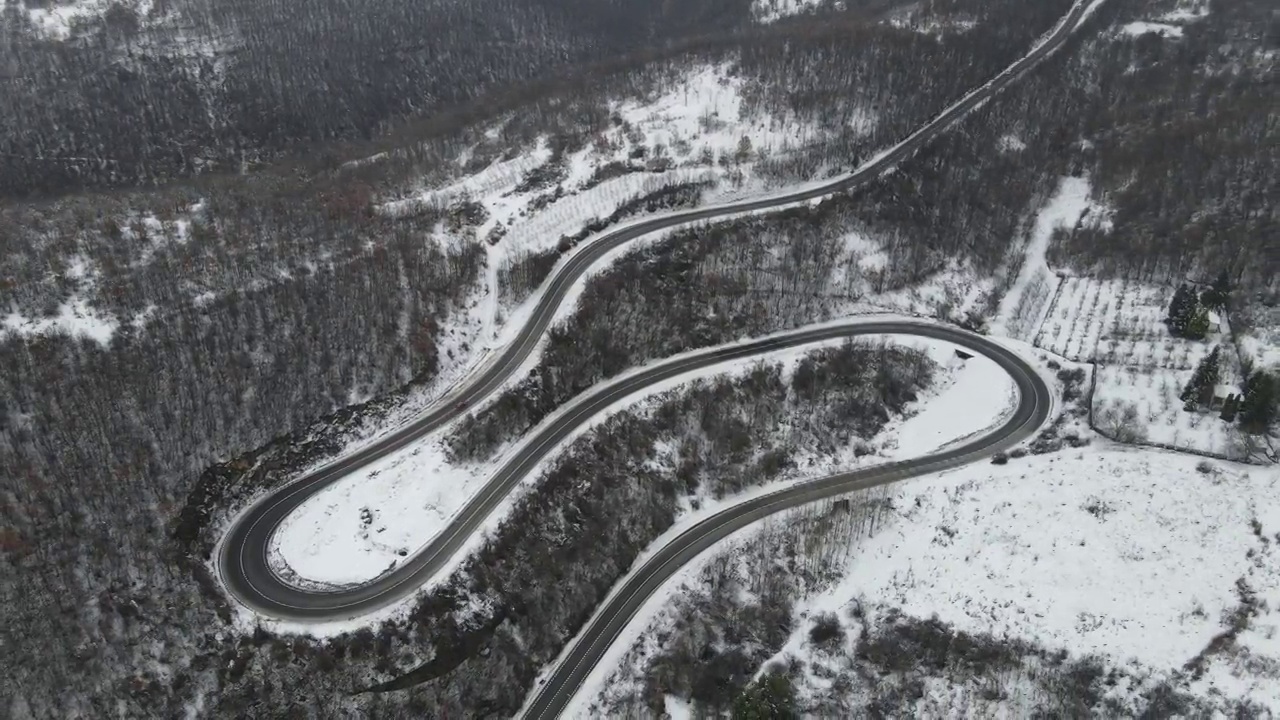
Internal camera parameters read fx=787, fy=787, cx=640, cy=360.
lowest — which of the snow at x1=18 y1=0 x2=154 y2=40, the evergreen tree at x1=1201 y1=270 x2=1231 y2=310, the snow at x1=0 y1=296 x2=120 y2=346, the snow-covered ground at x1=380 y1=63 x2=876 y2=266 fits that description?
the evergreen tree at x1=1201 y1=270 x2=1231 y2=310

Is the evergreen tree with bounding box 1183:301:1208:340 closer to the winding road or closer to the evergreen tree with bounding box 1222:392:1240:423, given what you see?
the evergreen tree with bounding box 1222:392:1240:423

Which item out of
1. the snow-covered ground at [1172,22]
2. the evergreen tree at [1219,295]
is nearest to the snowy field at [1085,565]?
the evergreen tree at [1219,295]

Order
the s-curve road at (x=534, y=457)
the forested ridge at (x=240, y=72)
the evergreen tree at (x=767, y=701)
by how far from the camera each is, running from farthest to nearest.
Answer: the forested ridge at (x=240, y=72) → the s-curve road at (x=534, y=457) → the evergreen tree at (x=767, y=701)

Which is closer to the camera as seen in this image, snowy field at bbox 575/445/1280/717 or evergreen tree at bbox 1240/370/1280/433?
snowy field at bbox 575/445/1280/717

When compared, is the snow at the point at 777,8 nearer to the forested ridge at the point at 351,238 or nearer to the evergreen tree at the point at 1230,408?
the forested ridge at the point at 351,238

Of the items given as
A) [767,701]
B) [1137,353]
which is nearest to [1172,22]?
[1137,353]

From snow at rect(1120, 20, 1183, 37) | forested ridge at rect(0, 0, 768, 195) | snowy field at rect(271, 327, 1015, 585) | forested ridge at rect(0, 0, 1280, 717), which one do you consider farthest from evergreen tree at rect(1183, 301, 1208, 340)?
forested ridge at rect(0, 0, 768, 195)
